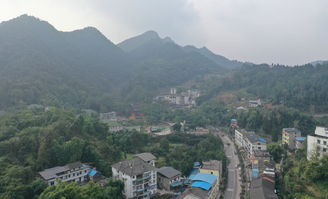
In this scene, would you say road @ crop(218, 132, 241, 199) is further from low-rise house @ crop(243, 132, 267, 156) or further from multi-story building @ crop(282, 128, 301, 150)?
multi-story building @ crop(282, 128, 301, 150)

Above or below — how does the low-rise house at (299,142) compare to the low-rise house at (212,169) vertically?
above

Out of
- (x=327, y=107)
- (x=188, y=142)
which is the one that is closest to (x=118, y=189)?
(x=188, y=142)

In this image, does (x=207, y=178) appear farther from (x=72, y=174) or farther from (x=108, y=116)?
(x=108, y=116)

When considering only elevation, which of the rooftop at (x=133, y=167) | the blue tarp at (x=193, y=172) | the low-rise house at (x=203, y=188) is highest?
the rooftop at (x=133, y=167)

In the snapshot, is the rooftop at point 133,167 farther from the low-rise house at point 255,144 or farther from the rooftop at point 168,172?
the low-rise house at point 255,144

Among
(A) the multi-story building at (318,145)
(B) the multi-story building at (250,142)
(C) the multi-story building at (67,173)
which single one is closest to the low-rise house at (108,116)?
(B) the multi-story building at (250,142)

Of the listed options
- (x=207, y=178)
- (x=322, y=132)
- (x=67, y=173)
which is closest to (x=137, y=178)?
(x=207, y=178)

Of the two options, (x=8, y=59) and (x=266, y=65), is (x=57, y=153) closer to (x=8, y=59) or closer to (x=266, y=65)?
(x=8, y=59)
